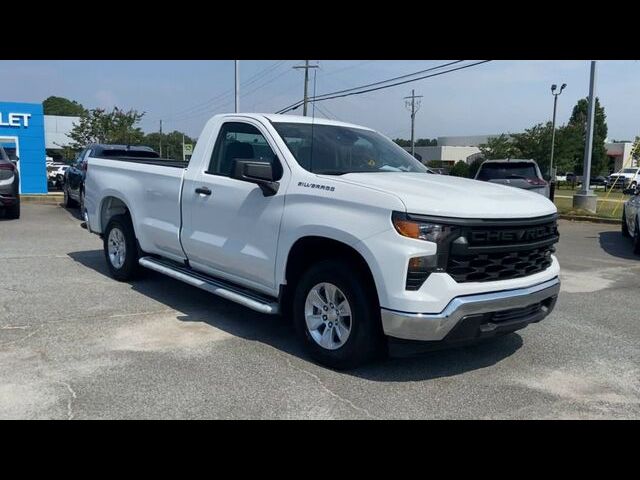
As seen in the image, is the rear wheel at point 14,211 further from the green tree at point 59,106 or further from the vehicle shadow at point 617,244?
the green tree at point 59,106

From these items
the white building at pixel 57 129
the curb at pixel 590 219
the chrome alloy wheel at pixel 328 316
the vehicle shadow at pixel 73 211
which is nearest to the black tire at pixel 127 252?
the chrome alloy wheel at pixel 328 316

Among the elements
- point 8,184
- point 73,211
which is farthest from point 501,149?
point 8,184

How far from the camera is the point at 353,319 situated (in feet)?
13.9

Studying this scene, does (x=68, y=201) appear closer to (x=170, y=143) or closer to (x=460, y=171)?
(x=460, y=171)

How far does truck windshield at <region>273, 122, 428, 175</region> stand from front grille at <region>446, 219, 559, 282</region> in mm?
1377

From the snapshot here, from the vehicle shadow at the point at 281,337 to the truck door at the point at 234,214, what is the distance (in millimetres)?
490

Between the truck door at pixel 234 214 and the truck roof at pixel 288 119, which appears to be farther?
the truck roof at pixel 288 119

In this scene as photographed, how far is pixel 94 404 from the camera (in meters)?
3.75

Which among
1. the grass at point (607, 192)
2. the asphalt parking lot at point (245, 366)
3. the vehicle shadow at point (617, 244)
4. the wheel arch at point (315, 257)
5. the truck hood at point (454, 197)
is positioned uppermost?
the truck hood at point (454, 197)

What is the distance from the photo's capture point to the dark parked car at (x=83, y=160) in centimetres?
1291

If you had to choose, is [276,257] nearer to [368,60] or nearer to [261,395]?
[261,395]

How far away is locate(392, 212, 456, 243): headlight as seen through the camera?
3.90 metres
